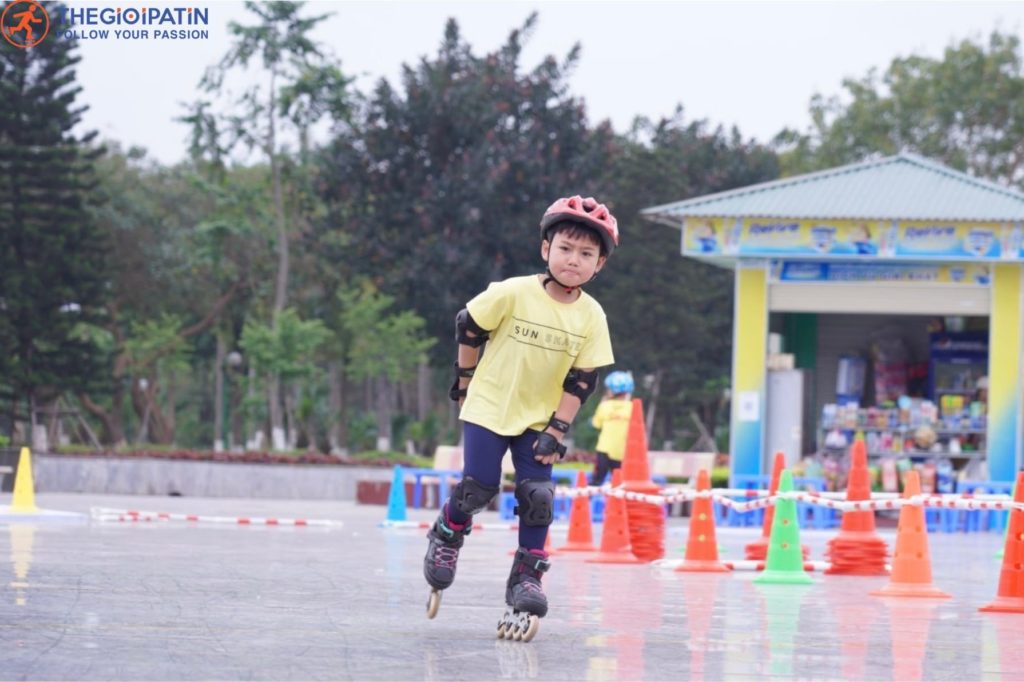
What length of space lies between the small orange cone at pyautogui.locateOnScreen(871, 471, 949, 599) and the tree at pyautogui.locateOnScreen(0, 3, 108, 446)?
31.6 metres

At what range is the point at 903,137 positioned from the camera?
5462cm

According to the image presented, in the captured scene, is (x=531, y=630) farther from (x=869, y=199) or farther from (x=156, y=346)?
(x=156, y=346)

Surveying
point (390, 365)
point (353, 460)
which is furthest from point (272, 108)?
point (353, 460)

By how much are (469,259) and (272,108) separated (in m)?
6.46

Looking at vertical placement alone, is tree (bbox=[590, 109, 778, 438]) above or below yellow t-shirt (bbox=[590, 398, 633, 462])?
above

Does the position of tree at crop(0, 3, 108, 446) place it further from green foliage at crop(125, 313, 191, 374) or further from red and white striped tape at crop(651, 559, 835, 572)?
red and white striped tape at crop(651, 559, 835, 572)

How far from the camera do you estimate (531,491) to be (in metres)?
7.35

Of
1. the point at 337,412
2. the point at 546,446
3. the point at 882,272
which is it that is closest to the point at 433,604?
the point at 546,446

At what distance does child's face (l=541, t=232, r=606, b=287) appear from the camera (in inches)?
290

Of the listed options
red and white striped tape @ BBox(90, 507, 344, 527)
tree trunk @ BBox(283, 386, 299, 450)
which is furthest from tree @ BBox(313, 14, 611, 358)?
red and white striped tape @ BBox(90, 507, 344, 527)

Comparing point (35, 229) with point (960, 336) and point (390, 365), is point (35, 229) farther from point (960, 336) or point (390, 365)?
point (960, 336)

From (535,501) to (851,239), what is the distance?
745 inches

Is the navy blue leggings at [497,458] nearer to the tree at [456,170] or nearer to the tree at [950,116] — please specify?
the tree at [456,170]

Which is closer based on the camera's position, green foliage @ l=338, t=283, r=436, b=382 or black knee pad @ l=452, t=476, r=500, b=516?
black knee pad @ l=452, t=476, r=500, b=516
